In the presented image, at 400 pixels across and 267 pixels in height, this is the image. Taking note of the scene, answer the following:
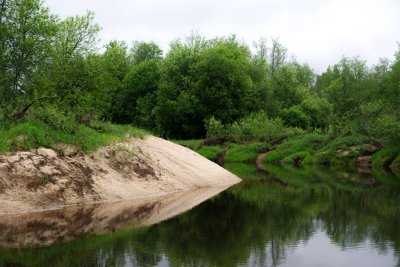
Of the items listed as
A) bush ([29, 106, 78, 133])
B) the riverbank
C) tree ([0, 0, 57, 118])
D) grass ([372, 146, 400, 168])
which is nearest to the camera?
bush ([29, 106, 78, 133])

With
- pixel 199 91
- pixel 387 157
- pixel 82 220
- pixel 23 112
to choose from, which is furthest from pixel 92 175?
pixel 199 91

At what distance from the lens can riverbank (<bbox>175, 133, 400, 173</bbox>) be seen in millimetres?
56812

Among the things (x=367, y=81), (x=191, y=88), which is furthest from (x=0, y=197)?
(x=367, y=81)

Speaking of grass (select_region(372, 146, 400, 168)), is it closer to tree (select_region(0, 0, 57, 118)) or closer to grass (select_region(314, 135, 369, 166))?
grass (select_region(314, 135, 369, 166))

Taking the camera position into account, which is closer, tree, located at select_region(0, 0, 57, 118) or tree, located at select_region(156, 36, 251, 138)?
tree, located at select_region(0, 0, 57, 118)

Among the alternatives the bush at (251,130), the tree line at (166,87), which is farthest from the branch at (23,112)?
the bush at (251,130)

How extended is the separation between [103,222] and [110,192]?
613cm

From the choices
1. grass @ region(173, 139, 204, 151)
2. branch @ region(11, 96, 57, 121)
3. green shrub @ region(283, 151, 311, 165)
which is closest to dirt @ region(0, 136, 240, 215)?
branch @ region(11, 96, 57, 121)

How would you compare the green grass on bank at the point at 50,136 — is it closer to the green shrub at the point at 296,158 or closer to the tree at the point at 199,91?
the green shrub at the point at 296,158

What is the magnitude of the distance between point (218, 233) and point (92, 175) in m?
10.3

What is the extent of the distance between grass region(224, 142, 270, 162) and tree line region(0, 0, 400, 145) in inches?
220

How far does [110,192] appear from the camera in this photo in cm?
2789

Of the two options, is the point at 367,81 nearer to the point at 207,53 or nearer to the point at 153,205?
the point at 207,53

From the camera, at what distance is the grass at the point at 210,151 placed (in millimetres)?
64750
